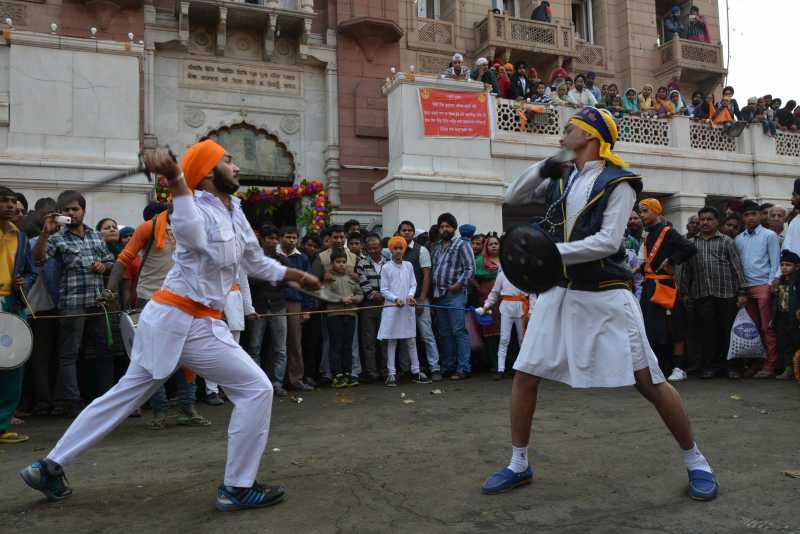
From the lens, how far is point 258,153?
50.2 ft

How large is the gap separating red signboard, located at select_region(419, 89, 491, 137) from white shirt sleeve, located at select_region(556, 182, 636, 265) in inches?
379

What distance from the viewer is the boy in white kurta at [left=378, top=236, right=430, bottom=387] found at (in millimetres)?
8328

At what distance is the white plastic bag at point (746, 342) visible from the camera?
7992 mm

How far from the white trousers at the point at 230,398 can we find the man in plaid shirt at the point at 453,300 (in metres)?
5.23

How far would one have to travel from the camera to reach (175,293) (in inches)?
138

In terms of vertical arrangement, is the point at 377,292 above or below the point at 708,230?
below

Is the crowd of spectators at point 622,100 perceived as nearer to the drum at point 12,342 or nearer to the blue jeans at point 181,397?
the blue jeans at point 181,397

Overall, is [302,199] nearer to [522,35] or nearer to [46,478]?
[522,35]

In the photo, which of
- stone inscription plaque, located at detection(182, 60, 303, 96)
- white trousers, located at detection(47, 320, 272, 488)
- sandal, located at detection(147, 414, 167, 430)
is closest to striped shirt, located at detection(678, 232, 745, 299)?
sandal, located at detection(147, 414, 167, 430)

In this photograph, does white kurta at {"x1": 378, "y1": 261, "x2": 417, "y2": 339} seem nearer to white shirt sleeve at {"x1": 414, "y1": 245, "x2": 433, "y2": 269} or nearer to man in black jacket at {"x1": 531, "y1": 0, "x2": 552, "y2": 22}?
white shirt sleeve at {"x1": 414, "y1": 245, "x2": 433, "y2": 269}

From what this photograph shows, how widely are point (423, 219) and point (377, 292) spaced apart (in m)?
4.15

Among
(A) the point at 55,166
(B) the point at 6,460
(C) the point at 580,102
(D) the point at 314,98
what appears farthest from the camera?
(D) the point at 314,98

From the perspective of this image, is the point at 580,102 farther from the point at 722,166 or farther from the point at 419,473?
the point at 419,473

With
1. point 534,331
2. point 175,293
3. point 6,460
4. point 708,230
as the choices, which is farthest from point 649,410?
point 6,460
